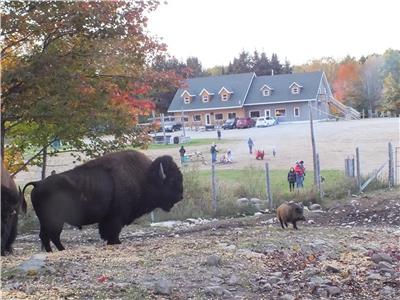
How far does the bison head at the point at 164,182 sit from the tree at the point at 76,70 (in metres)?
2.24

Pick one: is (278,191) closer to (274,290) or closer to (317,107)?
(274,290)

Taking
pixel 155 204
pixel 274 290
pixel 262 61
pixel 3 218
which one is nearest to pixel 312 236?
pixel 155 204

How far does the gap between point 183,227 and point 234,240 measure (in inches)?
262

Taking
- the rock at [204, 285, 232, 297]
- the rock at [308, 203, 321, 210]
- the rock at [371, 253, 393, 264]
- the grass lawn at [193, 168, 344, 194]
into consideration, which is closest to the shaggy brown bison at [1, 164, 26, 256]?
the rock at [204, 285, 232, 297]

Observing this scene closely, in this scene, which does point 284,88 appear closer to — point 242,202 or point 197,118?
point 197,118

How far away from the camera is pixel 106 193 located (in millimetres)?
10977

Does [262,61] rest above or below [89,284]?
above

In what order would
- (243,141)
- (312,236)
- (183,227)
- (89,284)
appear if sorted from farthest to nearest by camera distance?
(243,141)
(183,227)
(312,236)
(89,284)

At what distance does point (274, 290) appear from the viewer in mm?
6949

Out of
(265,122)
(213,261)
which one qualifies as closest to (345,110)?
(265,122)

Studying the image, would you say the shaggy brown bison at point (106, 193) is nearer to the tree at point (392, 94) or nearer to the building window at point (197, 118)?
the tree at point (392, 94)

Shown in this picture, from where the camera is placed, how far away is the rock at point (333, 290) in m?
6.95

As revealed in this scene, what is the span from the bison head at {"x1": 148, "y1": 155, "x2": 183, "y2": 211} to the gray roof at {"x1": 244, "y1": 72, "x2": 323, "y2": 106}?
2295 inches

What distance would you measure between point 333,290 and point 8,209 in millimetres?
5539
